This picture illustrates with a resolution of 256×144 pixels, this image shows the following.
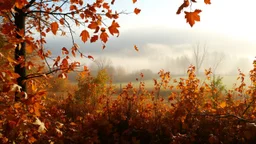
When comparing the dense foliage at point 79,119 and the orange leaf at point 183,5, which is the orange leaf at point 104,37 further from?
the orange leaf at point 183,5

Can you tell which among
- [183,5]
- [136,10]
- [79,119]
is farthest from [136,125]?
[183,5]

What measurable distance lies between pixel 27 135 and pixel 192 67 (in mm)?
5666

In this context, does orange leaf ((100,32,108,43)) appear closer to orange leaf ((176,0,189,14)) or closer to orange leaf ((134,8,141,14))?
orange leaf ((134,8,141,14))

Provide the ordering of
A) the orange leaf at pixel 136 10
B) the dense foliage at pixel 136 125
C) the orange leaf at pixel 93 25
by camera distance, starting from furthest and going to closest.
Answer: the orange leaf at pixel 136 10
the orange leaf at pixel 93 25
the dense foliage at pixel 136 125

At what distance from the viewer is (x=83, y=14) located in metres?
4.22

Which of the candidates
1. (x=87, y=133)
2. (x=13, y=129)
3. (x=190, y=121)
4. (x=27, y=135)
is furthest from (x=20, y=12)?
(x=190, y=121)

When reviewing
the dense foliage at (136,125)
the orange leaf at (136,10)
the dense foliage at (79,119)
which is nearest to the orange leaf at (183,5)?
the dense foliage at (79,119)

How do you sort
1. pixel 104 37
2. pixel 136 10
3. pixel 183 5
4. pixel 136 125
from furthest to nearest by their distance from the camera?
pixel 136 125 → pixel 136 10 → pixel 104 37 → pixel 183 5

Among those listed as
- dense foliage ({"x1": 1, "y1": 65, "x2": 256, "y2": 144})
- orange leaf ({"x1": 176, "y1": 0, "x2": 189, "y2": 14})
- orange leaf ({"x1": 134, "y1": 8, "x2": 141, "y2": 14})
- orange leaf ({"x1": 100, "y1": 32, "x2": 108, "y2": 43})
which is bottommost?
dense foliage ({"x1": 1, "y1": 65, "x2": 256, "y2": 144})

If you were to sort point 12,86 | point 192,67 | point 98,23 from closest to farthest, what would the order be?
point 12,86 → point 98,23 → point 192,67

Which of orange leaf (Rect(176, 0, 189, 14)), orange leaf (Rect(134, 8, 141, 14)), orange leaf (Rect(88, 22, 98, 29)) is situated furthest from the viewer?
orange leaf (Rect(134, 8, 141, 14))

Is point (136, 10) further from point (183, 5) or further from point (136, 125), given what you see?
point (136, 125)

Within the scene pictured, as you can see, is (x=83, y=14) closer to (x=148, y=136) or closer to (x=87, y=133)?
(x=87, y=133)

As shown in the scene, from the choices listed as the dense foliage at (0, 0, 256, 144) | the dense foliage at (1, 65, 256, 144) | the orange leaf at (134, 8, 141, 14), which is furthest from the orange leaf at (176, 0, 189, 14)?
the orange leaf at (134, 8, 141, 14)
